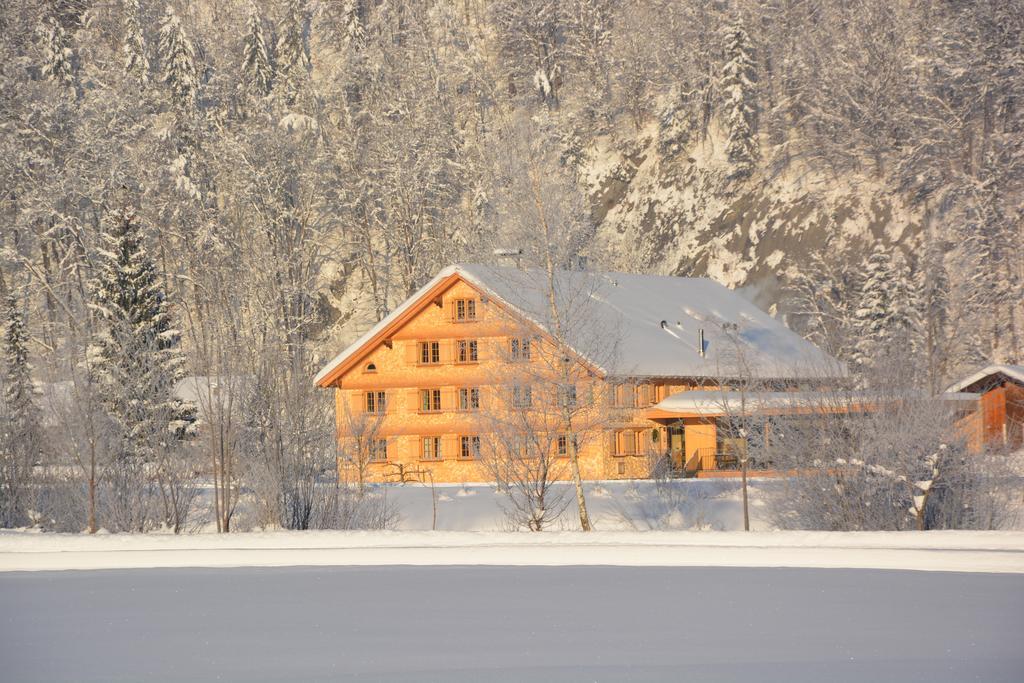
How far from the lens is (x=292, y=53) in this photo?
99.7 meters

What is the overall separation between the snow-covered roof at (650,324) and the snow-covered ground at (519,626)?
12209 millimetres

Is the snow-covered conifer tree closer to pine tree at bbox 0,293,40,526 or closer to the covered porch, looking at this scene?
pine tree at bbox 0,293,40,526

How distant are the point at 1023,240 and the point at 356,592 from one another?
2312 inches

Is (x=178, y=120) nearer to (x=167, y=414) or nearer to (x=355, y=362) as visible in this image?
(x=355, y=362)

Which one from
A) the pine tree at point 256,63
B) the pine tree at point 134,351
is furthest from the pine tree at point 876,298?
the pine tree at point 256,63

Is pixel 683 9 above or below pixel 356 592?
above

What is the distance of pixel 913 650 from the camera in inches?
521

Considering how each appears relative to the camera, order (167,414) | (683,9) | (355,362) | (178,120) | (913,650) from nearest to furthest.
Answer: (913,650) < (167,414) < (355,362) < (178,120) < (683,9)

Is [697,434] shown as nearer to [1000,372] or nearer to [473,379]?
[473,379]

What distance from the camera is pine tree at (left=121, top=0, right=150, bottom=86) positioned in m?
85.4

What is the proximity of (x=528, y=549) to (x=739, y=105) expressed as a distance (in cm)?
6907

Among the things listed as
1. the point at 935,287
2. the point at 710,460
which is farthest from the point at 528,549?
the point at 935,287

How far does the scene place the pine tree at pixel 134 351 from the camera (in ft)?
109

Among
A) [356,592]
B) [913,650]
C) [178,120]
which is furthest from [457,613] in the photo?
[178,120]
